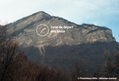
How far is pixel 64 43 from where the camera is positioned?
281ft

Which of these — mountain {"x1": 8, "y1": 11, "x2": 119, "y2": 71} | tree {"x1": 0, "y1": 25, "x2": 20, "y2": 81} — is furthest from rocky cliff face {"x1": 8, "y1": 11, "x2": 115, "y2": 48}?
tree {"x1": 0, "y1": 25, "x2": 20, "y2": 81}

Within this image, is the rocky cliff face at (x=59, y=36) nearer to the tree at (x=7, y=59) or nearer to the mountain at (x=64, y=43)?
the mountain at (x=64, y=43)

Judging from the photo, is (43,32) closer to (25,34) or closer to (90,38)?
(25,34)

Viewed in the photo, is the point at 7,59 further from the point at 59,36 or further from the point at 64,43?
the point at 59,36

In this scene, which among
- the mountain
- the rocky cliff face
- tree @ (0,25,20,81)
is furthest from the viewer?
the rocky cliff face

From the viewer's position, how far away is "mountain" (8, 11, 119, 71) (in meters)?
72.6

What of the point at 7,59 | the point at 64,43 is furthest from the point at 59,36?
the point at 7,59

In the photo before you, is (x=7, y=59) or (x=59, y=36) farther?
(x=59, y=36)

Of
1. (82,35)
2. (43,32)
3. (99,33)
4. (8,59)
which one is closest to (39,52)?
(43,32)

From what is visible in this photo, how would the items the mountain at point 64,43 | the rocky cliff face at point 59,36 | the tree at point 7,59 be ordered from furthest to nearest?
the rocky cliff face at point 59,36
the mountain at point 64,43
the tree at point 7,59

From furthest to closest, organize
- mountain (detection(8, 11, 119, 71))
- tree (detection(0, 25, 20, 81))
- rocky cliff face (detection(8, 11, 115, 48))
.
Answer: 1. rocky cliff face (detection(8, 11, 115, 48))
2. mountain (detection(8, 11, 119, 71))
3. tree (detection(0, 25, 20, 81))

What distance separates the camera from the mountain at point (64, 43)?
7256 cm

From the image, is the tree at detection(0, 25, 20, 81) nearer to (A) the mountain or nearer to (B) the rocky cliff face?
(A) the mountain

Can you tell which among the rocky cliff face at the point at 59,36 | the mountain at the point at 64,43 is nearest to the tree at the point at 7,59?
the mountain at the point at 64,43
